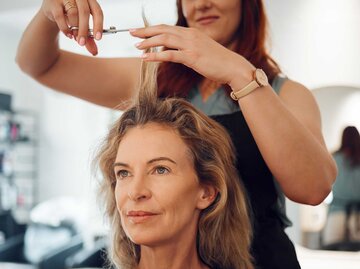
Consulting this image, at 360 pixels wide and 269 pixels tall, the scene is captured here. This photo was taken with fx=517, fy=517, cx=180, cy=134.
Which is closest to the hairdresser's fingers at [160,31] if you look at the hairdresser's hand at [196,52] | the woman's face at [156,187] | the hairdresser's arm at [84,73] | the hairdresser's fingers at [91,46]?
the hairdresser's hand at [196,52]

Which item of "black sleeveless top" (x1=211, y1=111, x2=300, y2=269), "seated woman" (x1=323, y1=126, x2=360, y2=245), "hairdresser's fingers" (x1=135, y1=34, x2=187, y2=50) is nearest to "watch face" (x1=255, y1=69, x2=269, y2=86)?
"hairdresser's fingers" (x1=135, y1=34, x2=187, y2=50)

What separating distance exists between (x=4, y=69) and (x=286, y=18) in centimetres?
314

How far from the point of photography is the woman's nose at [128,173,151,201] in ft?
3.27

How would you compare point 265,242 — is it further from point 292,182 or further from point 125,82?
point 125,82

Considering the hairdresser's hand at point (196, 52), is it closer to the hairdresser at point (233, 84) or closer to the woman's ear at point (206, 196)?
the hairdresser at point (233, 84)

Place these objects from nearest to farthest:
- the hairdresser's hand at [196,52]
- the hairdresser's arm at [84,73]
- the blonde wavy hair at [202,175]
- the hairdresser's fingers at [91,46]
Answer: the hairdresser's hand at [196,52] → the hairdresser's fingers at [91,46] → the blonde wavy hair at [202,175] → the hairdresser's arm at [84,73]

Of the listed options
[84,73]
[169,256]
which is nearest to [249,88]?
[169,256]

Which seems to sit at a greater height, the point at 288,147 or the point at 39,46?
the point at 39,46

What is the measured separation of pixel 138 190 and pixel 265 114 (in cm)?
29

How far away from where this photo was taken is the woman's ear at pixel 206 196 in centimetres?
112

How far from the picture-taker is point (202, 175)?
3.67 ft

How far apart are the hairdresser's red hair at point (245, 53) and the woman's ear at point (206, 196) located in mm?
233

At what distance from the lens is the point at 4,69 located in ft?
17.0

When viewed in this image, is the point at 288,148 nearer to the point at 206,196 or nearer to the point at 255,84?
the point at 255,84
